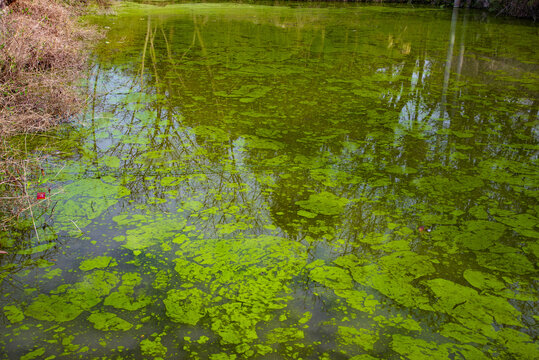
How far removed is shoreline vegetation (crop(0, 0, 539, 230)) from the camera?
2.58 metres

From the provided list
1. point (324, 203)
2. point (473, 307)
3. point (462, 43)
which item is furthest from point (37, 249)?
point (462, 43)

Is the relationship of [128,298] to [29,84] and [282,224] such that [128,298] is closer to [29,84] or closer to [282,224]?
[282,224]

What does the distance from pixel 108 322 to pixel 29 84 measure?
2.57 m

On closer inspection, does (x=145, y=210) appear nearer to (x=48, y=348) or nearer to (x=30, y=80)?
(x=48, y=348)

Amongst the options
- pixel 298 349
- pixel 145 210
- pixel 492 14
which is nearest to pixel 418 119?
pixel 145 210

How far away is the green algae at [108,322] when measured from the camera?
181 cm

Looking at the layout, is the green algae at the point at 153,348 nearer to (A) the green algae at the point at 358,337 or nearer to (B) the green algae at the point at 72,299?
(B) the green algae at the point at 72,299

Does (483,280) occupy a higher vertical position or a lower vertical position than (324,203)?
lower

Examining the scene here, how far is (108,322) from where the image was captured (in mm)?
1837

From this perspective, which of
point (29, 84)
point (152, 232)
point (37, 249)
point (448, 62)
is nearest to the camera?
point (37, 249)

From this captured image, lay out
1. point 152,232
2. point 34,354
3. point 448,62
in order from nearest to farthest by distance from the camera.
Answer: point 34,354
point 152,232
point 448,62

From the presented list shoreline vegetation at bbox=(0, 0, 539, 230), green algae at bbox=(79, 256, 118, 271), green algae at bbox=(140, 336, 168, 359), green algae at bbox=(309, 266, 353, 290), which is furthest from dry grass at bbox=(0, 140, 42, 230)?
green algae at bbox=(309, 266, 353, 290)

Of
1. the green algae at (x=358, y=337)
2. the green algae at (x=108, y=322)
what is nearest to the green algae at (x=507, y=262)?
the green algae at (x=358, y=337)

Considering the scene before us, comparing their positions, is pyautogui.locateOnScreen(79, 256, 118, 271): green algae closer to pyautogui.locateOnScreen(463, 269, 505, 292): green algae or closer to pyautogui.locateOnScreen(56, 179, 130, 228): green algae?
pyautogui.locateOnScreen(56, 179, 130, 228): green algae
